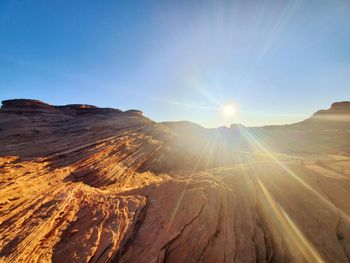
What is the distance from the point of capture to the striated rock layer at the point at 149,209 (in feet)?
31.9

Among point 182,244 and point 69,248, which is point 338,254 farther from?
point 69,248

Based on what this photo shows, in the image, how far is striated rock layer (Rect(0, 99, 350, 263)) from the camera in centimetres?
973

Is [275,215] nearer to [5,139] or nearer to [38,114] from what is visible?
[5,139]

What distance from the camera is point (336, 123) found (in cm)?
4712

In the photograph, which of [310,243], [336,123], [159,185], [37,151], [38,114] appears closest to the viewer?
[310,243]

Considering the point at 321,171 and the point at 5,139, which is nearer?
the point at 321,171

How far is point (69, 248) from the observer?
9219 mm

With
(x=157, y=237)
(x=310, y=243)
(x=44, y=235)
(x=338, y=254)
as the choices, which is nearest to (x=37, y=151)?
(x=44, y=235)

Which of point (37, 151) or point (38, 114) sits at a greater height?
point (38, 114)

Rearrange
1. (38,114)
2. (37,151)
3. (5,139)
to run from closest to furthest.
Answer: (37,151)
(5,139)
(38,114)

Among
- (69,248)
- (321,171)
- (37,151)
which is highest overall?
(37,151)

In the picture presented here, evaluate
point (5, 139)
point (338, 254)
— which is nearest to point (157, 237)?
point (338, 254)

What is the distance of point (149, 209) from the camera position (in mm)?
13086

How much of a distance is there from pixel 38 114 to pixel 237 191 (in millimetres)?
29492
